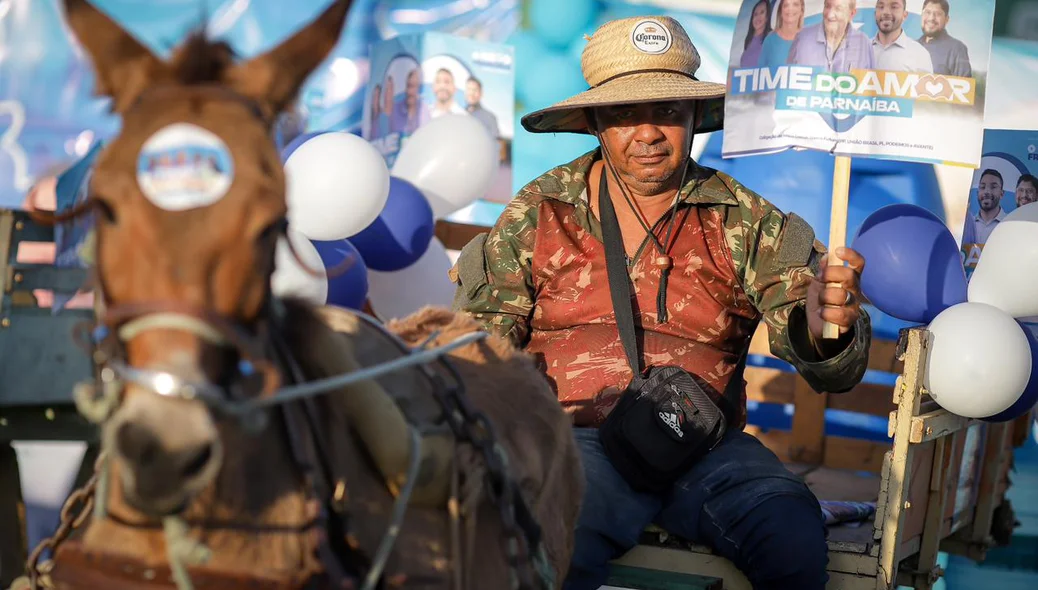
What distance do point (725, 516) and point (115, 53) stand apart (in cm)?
220

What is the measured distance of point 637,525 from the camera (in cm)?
320

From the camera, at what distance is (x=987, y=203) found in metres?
5.07

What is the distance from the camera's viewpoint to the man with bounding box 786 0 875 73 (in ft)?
12.8

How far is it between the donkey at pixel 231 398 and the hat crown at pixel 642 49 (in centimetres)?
197

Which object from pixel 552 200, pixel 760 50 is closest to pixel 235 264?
pixel 552 200

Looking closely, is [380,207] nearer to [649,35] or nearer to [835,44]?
[649,35]

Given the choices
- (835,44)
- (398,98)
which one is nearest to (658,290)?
(835,44)

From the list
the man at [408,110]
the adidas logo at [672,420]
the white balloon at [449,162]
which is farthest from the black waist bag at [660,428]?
the man at [408,110]

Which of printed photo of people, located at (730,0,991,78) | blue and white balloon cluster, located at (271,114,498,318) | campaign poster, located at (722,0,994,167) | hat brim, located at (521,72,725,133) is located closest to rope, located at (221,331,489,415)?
hat brim, located at (521,72,725,133)

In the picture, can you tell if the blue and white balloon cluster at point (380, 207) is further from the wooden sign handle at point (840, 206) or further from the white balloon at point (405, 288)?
the wooden sign handle at point (840, 206)

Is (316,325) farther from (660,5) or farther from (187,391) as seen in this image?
(660,5)

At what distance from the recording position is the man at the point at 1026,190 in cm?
488

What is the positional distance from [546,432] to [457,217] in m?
4.67

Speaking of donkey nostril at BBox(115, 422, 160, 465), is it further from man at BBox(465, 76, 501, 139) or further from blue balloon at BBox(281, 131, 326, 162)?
man at BBox(465, 76, 501, 139)
